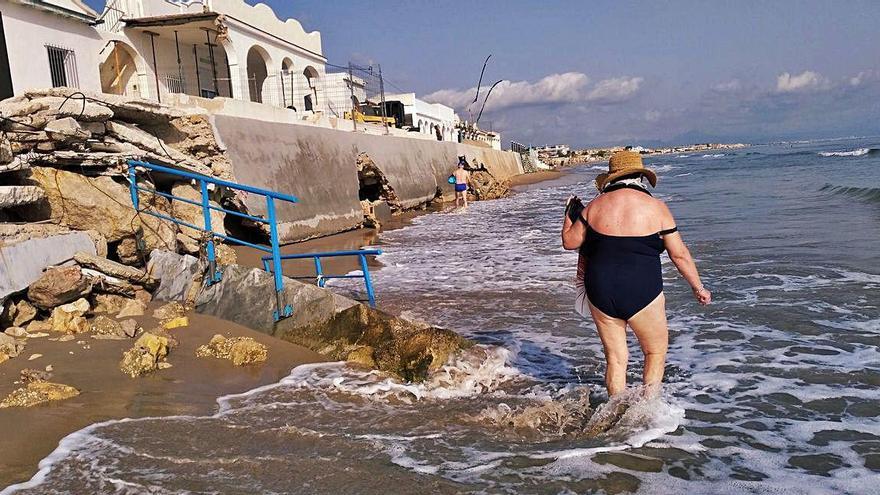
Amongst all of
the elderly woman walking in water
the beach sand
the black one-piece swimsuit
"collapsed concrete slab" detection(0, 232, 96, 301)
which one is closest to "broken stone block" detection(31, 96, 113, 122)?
"collapsed concrete slab" detection(0, 232, 96, 301)

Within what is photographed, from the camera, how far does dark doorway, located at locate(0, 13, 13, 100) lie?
13.0 m

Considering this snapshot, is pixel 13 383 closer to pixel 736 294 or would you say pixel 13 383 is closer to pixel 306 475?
pixel 306 475

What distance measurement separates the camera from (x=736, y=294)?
23.2ft

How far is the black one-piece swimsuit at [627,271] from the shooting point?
3457 mm

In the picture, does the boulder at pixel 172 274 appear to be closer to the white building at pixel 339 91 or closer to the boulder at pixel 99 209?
the boulder at pixel 99 209

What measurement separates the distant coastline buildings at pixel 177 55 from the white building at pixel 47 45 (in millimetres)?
23

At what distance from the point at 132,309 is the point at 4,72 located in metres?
10.8

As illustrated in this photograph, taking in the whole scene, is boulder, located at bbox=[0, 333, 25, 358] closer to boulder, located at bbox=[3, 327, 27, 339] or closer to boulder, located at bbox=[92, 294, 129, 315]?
boulder, located at bbox=[3, 327, 27, 339]

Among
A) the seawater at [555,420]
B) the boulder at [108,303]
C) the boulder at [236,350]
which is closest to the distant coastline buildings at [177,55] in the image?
the boulder at [108,303]

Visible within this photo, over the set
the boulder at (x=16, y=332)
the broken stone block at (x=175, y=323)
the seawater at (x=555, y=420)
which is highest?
the boulder at (x=16, y=332)

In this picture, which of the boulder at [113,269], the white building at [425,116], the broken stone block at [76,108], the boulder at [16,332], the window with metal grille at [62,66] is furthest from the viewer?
the white building at [425,116]

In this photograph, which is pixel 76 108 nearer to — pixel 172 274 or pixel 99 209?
pixel 99 209

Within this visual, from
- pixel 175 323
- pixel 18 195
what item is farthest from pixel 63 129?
pixel 175 323

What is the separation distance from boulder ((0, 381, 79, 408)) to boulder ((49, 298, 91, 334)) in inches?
50.4
